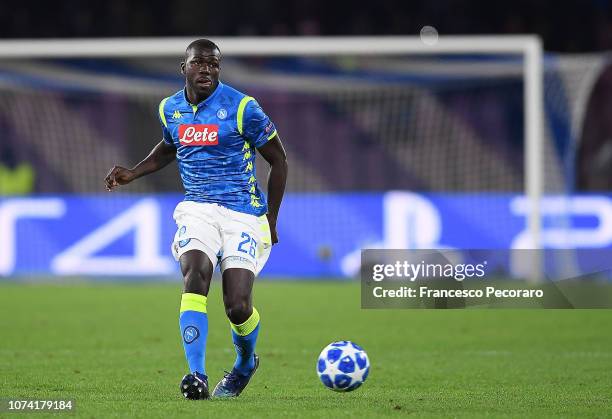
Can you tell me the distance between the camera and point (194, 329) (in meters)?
6.43

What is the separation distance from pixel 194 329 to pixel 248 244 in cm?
62

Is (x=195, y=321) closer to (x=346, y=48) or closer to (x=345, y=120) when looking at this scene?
(x=346, y=48)

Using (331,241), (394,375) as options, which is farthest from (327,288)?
(394,375)

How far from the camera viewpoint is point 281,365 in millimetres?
8852

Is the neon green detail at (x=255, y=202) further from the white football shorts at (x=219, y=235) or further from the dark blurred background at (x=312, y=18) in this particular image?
the dark blurred background at (x=312, y=18)

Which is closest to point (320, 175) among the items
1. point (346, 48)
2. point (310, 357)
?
point (346, 48)

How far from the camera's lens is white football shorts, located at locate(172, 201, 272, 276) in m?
6.64

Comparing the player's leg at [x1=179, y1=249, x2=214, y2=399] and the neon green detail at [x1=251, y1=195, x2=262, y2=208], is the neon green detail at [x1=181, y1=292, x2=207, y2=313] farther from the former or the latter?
the neon green detail at [x1=251, y1=195, x2=262, y2=208]

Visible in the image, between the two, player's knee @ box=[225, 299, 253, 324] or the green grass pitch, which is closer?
the green grass pitch

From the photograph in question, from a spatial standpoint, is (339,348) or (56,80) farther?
(56,80)

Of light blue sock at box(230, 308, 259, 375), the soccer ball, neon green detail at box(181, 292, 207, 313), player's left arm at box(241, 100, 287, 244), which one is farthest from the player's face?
the soccer ball

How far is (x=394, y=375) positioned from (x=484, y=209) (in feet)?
32.2

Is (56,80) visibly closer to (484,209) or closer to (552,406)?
(484,209)

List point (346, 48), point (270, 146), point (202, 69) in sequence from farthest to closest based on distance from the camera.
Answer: point (346, 48) → point (270, 146) → point (202, 69)
